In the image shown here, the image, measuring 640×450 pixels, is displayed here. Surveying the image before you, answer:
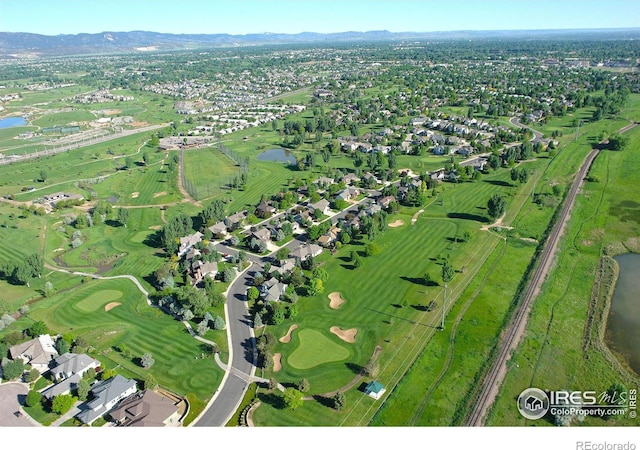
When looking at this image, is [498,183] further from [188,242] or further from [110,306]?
[110,306]

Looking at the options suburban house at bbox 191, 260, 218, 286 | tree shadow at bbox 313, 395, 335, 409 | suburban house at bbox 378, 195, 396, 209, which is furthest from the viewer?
suburban house at bbox 378, 195, 396, 209

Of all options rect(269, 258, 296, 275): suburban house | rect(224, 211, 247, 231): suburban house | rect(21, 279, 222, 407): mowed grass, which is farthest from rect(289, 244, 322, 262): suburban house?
rect(21, 279, 222, 407): mowed grass

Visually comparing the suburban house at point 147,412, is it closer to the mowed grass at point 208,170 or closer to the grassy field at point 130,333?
Answer: the grassy field at point 130,333

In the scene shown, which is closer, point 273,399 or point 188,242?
point 273,399

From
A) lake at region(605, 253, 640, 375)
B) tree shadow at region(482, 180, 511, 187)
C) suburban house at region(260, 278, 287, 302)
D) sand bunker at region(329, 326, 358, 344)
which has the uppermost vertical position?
tree shadow at region(482, 180, 511, 187)

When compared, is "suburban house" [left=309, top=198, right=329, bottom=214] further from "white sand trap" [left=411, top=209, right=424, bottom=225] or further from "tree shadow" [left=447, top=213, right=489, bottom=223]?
"tree shadow" [left=447, top=213, right=489, bottom=223]

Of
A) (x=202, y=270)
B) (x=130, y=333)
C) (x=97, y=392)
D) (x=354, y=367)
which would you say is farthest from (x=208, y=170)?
(x=354, y=367)

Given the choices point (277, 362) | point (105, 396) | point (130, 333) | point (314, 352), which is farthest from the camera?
point (130, 333)
